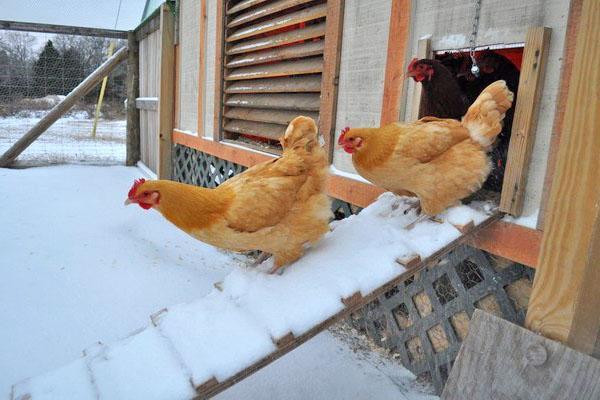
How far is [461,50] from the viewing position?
181 centimetres

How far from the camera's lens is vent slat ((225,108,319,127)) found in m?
3.12

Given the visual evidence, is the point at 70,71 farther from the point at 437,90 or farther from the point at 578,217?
the point at 578,217

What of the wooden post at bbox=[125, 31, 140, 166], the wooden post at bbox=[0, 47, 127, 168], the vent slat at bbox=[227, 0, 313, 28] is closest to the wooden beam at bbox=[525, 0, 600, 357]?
the vent slat at bbox=[227, 0, 313, 28]

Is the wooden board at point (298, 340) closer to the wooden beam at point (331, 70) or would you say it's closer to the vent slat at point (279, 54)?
the wooden beam at point (331, 70)

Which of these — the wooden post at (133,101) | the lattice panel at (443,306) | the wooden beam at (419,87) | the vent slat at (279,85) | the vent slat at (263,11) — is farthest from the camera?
the wooden post at (133,101)

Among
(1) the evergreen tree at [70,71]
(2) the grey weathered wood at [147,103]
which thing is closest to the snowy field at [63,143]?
(1) the evergreen tree at [70,71]

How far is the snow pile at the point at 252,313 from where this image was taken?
4.45 feet

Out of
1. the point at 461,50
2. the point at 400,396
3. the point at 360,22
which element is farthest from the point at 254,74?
the point at 400,396

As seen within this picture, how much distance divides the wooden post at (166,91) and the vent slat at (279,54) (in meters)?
1.93

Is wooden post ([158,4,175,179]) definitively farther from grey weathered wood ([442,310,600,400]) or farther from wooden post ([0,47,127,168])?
grey weathered wood ([442,310,600,400])

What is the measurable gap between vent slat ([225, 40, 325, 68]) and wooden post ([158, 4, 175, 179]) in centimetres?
193

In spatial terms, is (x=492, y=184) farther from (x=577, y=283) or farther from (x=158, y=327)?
(x=158, y=327)

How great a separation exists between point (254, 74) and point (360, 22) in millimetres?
1409

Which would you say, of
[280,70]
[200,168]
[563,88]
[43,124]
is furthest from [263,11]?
[43,124]
